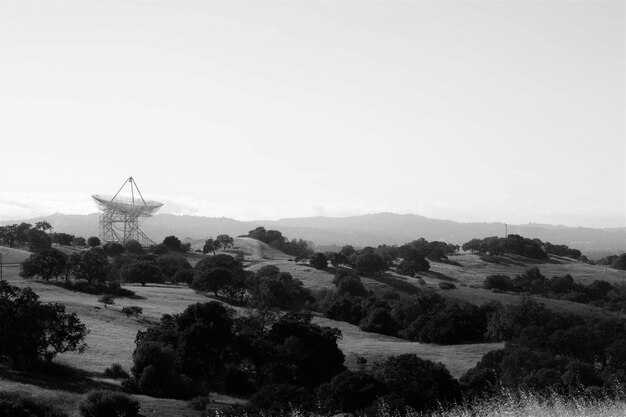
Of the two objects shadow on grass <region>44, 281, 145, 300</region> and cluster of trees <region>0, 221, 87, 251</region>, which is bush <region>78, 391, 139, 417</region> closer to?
shadow on grass <region>44, 281, 145, 300</region>

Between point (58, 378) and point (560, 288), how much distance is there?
103 m

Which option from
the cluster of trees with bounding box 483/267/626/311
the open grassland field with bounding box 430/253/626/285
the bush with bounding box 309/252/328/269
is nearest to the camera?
the cluster of trees with bounding box 483/267/626/311

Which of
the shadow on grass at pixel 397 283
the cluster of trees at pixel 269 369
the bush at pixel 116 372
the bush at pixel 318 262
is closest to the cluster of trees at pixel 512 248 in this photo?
the shadow on grass at pixel 397 283

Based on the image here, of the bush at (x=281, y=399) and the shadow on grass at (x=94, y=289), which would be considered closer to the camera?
the bush at (x=281, y=399)

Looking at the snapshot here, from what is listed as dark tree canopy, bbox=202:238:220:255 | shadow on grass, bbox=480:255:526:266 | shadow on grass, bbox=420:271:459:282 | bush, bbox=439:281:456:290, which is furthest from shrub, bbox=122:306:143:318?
shadow on grass, bbox=480:255:526:266

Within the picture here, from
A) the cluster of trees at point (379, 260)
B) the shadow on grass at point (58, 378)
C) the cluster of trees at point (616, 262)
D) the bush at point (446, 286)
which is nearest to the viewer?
the shadow on grass at point (58, 378)

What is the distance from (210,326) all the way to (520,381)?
76.5 ft

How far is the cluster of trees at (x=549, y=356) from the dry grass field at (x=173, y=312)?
4880 millimetres

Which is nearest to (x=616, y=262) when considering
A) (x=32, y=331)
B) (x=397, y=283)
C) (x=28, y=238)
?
(x=397, y=283)

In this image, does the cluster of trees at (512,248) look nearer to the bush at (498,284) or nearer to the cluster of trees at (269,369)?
the bush at (498,284)

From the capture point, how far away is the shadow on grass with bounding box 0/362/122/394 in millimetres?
44456

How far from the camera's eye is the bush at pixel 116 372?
50.4m

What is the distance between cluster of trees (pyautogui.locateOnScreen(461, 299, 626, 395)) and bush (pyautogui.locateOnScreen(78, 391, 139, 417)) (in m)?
22.2

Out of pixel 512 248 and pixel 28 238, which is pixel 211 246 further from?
pixel 512 248
